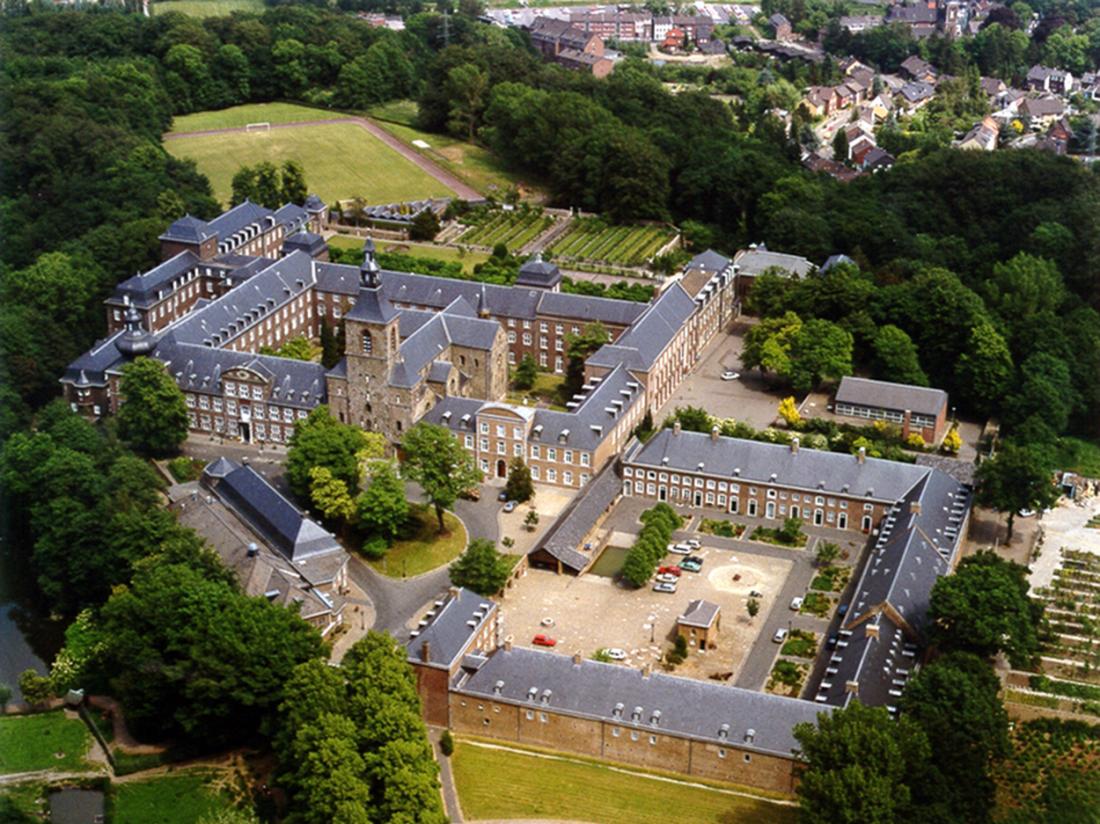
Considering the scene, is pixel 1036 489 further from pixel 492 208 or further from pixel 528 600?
pixel 492 208

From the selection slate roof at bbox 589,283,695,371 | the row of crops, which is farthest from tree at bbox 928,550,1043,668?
the row of crops

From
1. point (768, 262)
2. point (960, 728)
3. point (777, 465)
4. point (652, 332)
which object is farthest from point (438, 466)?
point (768, 262)

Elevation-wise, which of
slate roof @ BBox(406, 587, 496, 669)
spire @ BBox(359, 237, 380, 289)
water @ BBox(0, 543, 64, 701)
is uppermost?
spire @ BBox(359, 237, 380, 289)

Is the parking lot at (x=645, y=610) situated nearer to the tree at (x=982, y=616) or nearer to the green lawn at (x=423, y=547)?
the green lawn at (x=423, y=547)

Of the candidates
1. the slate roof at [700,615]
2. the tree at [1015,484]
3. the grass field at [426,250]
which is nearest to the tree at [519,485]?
the slate roof at [700,615]

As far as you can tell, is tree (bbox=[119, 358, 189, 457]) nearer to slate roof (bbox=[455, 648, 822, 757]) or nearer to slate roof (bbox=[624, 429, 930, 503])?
slate roof (bbox=[624, 429, 930, 503])

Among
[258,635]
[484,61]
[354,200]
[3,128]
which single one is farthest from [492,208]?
[258,635]
